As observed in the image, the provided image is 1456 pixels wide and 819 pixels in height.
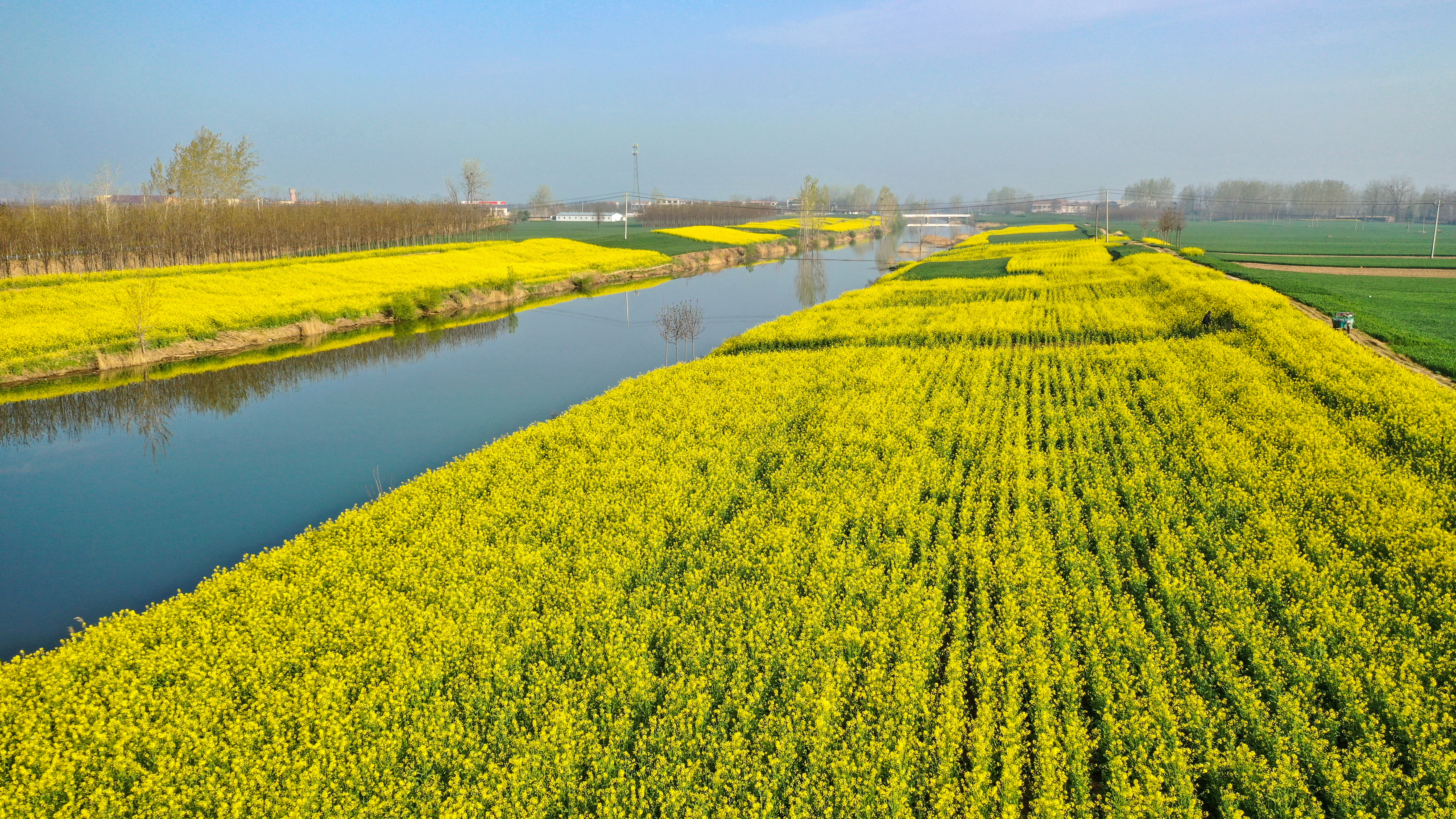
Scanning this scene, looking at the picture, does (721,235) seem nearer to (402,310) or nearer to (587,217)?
(402,310)

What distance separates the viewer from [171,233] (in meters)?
41.7

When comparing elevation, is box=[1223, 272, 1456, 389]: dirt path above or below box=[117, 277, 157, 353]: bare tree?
below

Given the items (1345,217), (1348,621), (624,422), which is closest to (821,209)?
(624,422)

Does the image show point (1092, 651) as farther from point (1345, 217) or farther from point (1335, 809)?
point (1345, 217)

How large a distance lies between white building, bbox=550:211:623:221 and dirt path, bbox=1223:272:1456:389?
139m

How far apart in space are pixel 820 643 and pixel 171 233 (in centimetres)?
4899

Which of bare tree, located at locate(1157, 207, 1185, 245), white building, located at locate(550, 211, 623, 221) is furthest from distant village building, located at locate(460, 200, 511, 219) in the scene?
bare tree, located at locate(1157, 207, 1185, 245)

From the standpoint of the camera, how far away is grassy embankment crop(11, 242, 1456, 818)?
20.7 ft

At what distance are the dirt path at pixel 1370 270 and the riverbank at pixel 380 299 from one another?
45633mm

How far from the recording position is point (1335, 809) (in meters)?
6.07

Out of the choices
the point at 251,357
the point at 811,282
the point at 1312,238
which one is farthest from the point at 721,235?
the point at 1312,238

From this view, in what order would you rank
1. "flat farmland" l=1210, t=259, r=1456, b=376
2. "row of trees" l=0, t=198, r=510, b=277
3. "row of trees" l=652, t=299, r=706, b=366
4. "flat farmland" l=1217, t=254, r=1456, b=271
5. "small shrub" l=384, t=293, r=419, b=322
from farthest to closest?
"flat farmland" l=1217, t=254, r=1456, b=271 < "row of trees" l=0, t=198, r=510, b=277 < "small shrub" l=384, t=293, r=419, b=322 < "row of trees" l=652, t=299, r=706, b=366 < "flat farmland" l=1210, t=259, r=1456, b=376

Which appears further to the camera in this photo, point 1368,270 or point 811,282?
point 811,282

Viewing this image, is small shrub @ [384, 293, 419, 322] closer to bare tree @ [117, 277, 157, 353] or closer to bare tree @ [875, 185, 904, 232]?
bare tree @ [117, 277, 157, 353]
